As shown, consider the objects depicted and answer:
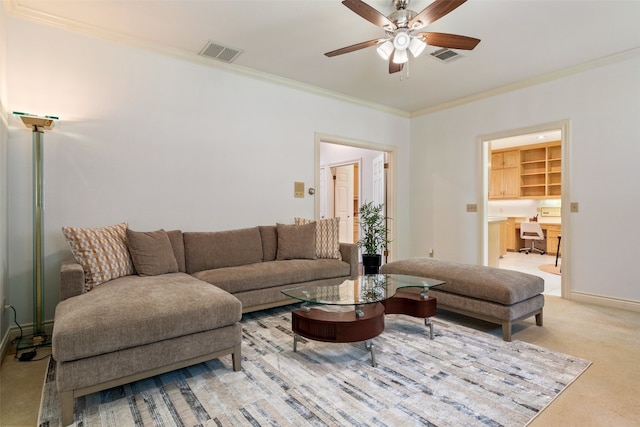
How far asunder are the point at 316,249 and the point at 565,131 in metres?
3.35

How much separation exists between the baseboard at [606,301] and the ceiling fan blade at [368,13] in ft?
12.1

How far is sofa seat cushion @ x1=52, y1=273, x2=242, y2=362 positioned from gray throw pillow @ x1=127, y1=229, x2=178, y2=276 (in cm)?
42

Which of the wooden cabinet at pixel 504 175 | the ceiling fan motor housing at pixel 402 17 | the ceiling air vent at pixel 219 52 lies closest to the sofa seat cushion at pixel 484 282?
the ceiling fan motor housing at pixel 402 17

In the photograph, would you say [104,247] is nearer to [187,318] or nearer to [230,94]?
[187,318]

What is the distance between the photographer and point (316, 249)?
400cm

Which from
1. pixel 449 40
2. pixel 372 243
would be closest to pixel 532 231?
pixel 372 243

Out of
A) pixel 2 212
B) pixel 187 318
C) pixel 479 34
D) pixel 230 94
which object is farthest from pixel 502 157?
pixel 2 212

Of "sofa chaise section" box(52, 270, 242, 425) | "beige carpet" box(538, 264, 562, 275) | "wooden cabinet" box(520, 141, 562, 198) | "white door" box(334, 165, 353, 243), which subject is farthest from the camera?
"wooden cabinet" box(520, 141, 562, 198)

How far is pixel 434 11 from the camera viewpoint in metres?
2.30

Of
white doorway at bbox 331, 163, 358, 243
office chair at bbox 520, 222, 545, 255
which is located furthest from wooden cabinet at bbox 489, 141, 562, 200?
white doorway at bbox 331, 163, 358, 243

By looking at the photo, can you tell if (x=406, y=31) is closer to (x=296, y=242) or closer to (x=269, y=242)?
(x=296, y=242)

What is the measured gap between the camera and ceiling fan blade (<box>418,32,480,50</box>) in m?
2.60

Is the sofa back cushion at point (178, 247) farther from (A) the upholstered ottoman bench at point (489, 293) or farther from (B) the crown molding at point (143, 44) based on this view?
(A) the upholstered ottoman bench at point (489, 293)

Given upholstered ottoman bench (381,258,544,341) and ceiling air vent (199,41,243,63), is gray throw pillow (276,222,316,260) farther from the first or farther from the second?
ceiling air vent (199,41,243,63)
